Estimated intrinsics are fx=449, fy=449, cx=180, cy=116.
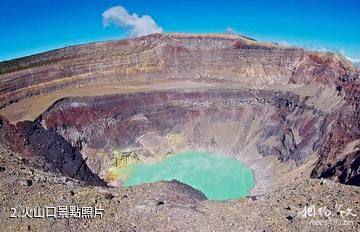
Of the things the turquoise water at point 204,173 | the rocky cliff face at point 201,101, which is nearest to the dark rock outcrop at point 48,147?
the rocky cliff face at point 201,101

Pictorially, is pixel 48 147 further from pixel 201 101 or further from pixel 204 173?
pixel 201 101

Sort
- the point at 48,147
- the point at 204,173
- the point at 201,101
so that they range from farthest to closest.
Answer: the point at 201,101 < the point at 204,173 < the point at 48,147

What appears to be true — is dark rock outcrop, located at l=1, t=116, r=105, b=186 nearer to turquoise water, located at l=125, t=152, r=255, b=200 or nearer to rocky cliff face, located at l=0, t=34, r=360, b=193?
rocky cliff face, located at l=0, t=34, r=360, b=193

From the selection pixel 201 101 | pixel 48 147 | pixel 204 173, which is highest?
pixel 201 101

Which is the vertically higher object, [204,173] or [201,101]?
[201,101]

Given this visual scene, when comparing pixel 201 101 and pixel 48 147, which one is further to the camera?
pixel 201 101

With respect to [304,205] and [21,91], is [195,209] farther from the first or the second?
[21,91]

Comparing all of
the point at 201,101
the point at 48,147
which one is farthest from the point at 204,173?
the point at 48,147
